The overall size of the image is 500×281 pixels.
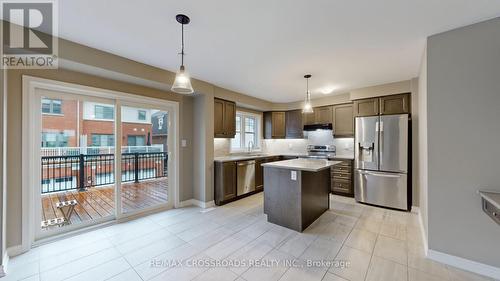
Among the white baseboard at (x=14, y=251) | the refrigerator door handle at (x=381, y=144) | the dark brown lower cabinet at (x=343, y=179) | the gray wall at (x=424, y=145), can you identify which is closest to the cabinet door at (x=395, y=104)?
the refrigerator door handle at (x=381, y=144)

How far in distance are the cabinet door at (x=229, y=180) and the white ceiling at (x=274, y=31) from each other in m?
1.97

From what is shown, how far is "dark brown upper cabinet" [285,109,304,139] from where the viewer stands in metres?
5.68

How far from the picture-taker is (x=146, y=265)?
215 centimetres

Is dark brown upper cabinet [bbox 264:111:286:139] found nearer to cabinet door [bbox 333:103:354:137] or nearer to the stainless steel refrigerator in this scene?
cabinet door [bbox 333:103:354:137]

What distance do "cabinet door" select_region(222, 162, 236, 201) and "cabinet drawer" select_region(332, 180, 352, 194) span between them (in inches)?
97.5

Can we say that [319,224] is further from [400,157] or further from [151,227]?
[151,227]

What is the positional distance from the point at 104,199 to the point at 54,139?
4.81 feet

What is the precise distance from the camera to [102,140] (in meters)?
3.22

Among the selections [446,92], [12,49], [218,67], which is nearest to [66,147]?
[12,49]

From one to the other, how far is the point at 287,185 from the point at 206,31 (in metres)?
2.38

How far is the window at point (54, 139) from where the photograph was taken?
2681 millimetres

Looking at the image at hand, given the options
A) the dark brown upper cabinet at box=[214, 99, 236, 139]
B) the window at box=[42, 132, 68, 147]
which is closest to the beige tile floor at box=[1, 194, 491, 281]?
the window at box=[42, 132, 68, 147]

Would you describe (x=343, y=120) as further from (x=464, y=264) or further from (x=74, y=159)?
(x=74, y=159)

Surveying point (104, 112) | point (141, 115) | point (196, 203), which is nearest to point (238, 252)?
point (196, 203)
